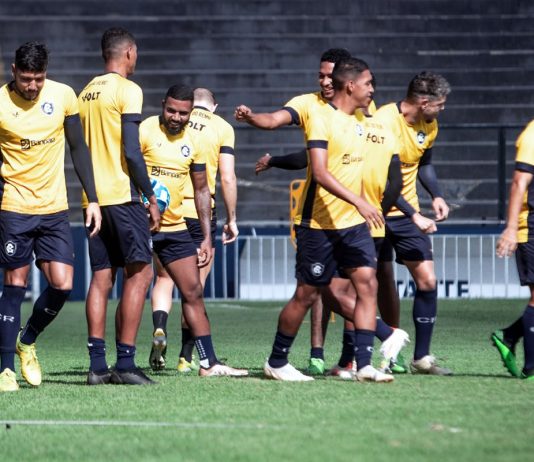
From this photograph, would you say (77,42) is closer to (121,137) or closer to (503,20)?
(503,20)

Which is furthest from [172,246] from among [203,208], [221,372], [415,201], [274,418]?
[274,418]

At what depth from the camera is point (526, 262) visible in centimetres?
824

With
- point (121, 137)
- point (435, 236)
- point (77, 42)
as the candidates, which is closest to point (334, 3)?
point (77, 42)

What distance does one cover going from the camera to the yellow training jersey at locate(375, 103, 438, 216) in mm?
9172

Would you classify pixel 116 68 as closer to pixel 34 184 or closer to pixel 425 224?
pixel 34 184

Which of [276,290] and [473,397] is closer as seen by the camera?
[473,397]

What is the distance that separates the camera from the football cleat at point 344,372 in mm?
8591

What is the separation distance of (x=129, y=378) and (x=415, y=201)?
2545 millimetres

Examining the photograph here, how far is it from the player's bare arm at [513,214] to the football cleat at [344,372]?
1.33m

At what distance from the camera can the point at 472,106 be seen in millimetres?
24188

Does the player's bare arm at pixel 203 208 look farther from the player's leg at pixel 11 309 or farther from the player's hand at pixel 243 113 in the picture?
the player's leg at pixel 11 309

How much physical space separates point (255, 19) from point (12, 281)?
57.2 ft

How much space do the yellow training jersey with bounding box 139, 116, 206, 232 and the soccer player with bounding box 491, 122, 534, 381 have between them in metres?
2.20

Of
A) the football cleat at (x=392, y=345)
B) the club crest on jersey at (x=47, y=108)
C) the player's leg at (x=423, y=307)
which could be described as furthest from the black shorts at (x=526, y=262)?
the club crest on jersey at (x=47, y=108)
